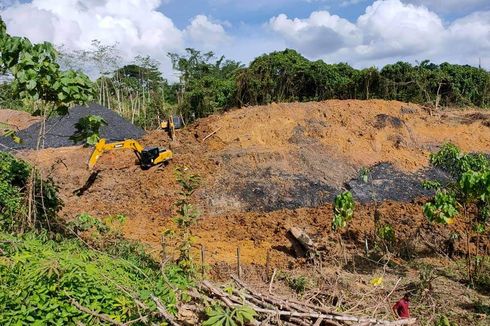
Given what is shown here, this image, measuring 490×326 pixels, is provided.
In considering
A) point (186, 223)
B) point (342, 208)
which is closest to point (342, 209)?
point (342, 208)

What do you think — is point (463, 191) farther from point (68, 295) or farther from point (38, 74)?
point (38, 74)

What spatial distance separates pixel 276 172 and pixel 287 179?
37 centimetres

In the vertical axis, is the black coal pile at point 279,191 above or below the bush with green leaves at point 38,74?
below

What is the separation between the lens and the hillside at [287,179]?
9789mm

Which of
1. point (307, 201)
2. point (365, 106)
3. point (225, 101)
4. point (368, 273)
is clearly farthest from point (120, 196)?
point (225, 101)

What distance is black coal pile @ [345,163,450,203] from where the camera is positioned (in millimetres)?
12312

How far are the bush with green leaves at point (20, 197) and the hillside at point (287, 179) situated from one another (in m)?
1.56

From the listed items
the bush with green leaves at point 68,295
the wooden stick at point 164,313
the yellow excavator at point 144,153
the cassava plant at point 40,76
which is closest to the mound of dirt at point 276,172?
the yellow excavator at point 144,153

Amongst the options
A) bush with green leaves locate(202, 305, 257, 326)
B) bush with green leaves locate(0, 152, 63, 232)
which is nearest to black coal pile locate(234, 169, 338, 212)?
bush with green leaves locate(0, 152, 63, 232)

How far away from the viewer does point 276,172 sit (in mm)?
13070

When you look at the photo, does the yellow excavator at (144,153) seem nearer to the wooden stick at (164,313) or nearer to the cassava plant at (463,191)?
the cassava plant at (463,191)

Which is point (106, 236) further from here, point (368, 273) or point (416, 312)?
point (416, 312)

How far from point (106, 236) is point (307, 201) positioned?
5.18 m

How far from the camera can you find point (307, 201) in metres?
12.2
